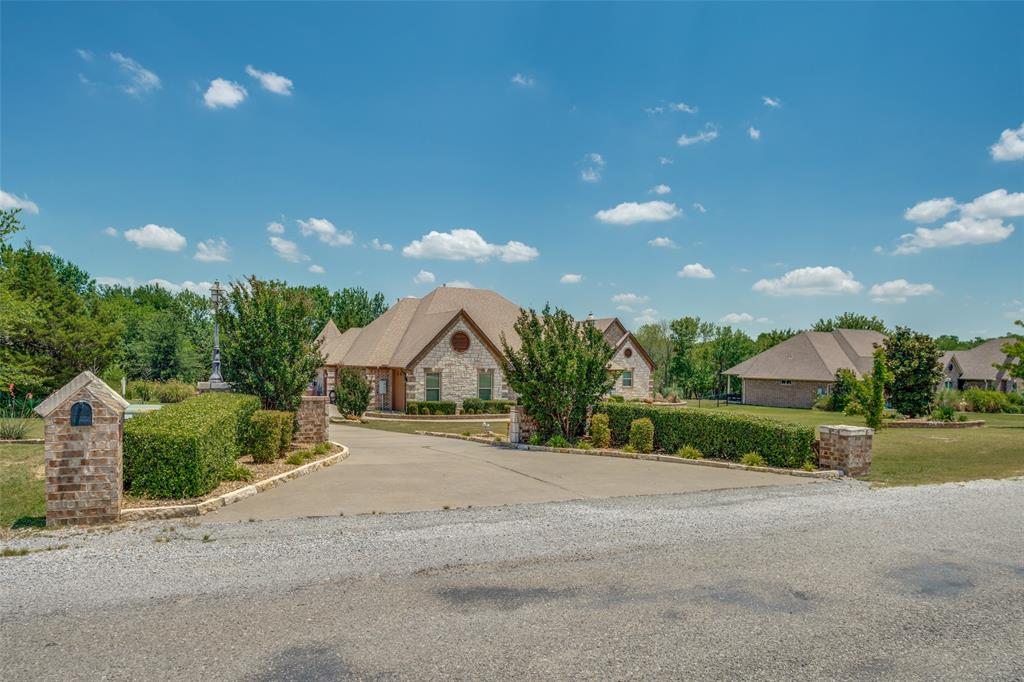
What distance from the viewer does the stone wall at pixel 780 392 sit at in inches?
1983

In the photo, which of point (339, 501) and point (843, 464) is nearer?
point (339, 501)

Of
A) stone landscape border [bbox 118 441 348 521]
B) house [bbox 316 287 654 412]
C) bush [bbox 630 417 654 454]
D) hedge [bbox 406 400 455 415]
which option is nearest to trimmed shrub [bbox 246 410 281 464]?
stone landscape border [bbox 118 441 348 521]

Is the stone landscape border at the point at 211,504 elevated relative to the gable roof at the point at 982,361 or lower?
lower

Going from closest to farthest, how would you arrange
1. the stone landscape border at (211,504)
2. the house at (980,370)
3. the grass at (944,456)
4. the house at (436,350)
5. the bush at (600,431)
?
the stone landscape border at (211,504), the grass at (944,456), the bush at (600,431), the house at (436,350), the house at (980,370)

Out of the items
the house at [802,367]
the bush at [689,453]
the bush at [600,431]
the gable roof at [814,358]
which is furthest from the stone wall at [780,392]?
the bush at [689,453]

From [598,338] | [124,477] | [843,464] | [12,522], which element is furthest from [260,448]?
[843,464]

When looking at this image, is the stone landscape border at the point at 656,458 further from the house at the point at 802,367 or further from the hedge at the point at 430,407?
the house at the point at 802,367

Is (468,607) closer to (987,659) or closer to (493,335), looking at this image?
(987,659)

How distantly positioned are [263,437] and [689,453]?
35.3 feet

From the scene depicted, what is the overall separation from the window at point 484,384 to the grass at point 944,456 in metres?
20.7

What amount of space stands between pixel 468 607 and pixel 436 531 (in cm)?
280

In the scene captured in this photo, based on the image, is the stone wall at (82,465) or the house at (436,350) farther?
the house at (436,350)

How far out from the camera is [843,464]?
47.7 ft

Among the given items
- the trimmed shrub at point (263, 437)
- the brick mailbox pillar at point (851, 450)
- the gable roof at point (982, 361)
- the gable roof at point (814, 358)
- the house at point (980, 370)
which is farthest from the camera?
the gable roof at point (982, 361)
